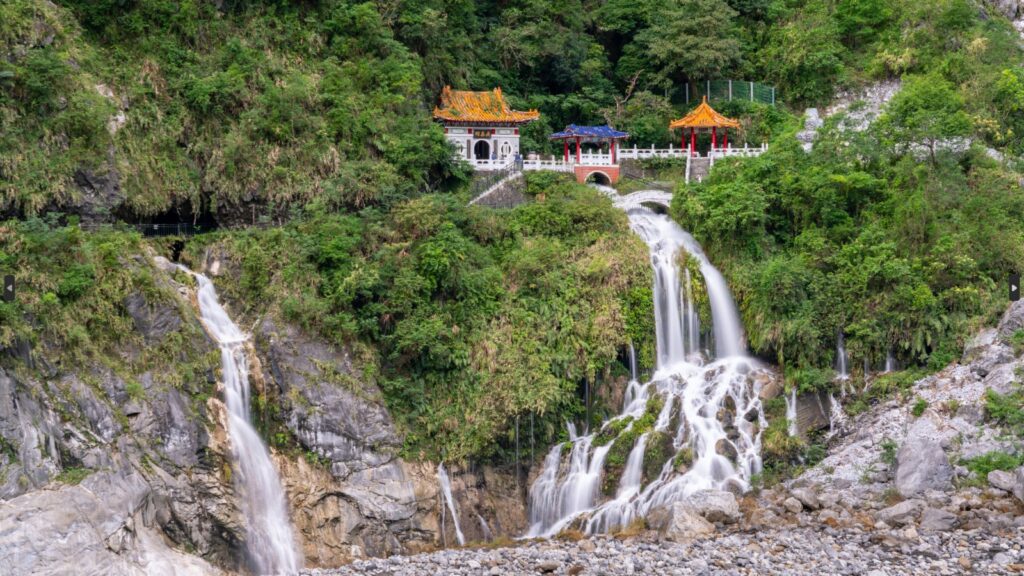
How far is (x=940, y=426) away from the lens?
27.6m

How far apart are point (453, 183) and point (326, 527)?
566 inches

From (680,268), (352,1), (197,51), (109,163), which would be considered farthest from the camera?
(352,1)

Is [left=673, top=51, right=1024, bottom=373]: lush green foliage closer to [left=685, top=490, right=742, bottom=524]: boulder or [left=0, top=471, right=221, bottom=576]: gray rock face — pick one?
[left=685, top=490, right=742, bottom=524]: boulder

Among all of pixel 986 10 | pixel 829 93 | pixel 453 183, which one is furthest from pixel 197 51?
pixel 986 10

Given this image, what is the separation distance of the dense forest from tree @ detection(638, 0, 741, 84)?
749 centimetres

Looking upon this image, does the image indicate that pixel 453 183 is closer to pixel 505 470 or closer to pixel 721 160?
pixel 721 160

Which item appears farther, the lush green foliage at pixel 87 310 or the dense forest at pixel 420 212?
the dense forest at pixel 420 212

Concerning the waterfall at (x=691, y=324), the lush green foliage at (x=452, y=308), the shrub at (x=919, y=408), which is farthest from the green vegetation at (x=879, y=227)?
the lush green foliage at (x=452, y=308)

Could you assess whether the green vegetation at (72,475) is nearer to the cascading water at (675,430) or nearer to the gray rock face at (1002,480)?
the cascading water at (675,430)

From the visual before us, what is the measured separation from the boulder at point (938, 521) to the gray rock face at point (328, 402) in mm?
12614

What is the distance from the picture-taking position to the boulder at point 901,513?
24.2m

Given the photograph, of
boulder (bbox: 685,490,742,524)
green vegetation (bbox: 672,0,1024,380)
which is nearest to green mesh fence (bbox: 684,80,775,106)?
green vegetation (bbox: 672,0,1024,380)

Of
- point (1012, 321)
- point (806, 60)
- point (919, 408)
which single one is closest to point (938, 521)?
point (919, 408)

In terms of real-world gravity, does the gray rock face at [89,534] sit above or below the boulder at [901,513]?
above
